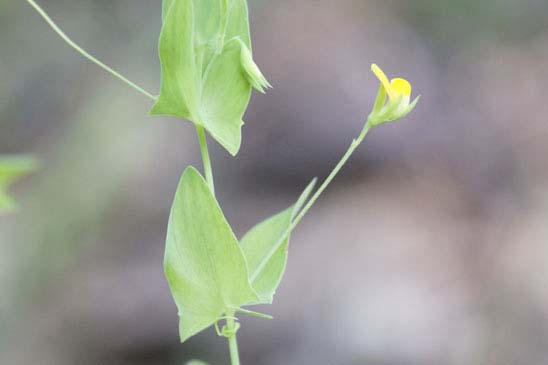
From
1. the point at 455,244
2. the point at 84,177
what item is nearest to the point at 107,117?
the point at 84,177

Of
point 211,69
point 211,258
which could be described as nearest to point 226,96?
point 211,69

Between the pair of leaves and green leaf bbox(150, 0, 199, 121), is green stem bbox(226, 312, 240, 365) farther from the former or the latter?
green leaf bbox(150, 0, 199, 121)

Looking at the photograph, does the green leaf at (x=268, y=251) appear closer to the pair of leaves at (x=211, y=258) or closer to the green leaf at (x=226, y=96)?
the pair of leaves at (x=211, y=258)

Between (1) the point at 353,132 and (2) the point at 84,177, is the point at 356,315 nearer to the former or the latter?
(1) the point at 353,132

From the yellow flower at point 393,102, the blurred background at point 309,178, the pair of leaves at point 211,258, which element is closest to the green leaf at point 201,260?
the pair of leaves at point 211,258

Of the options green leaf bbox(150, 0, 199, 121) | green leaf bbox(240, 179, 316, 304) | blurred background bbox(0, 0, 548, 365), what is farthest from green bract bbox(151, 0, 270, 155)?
blurred background bbox(0, 0, 548, 365)

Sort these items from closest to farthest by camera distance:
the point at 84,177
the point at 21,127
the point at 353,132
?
the point at 84,177 → the point at 353,132 → the point at 21,127

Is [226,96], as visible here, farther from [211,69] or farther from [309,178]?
[309,178]
